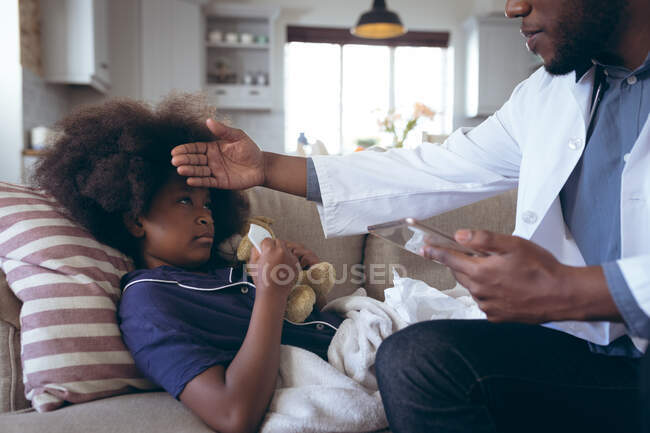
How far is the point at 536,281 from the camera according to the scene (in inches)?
28.3

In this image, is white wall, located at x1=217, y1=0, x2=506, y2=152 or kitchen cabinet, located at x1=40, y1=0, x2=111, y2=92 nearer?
kitchen cabinet, located at x1=40, y1=0, x2=111, y2=92

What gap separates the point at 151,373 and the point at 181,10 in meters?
5.31

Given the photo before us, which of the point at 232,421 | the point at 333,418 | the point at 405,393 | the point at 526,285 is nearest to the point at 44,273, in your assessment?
the point at 232,421

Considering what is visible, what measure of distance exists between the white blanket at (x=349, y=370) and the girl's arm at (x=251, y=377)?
1.9 inches

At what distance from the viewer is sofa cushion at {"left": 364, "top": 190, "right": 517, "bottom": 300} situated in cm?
161

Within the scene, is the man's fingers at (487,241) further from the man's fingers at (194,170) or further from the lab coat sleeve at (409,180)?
the man's fingers at (194,170)

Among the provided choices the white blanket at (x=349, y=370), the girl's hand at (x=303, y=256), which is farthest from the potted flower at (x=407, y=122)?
the white blanket at (x=349, y=370)

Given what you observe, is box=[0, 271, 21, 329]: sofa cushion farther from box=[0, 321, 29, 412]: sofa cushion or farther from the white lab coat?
the white lab coat

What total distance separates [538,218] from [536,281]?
293 millimetres

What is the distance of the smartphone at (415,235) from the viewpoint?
77 cm

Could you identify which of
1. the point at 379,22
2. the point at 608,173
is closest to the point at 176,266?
the point at 608,173

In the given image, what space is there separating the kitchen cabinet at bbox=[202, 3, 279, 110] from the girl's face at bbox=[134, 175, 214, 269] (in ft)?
15.9

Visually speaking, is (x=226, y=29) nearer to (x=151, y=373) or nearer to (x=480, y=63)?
(x=480, y=63)

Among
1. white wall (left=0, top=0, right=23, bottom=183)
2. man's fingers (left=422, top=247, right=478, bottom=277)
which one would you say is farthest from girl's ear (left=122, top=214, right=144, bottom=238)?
white wall (left=0, top=0, right=23, bottom=183)
